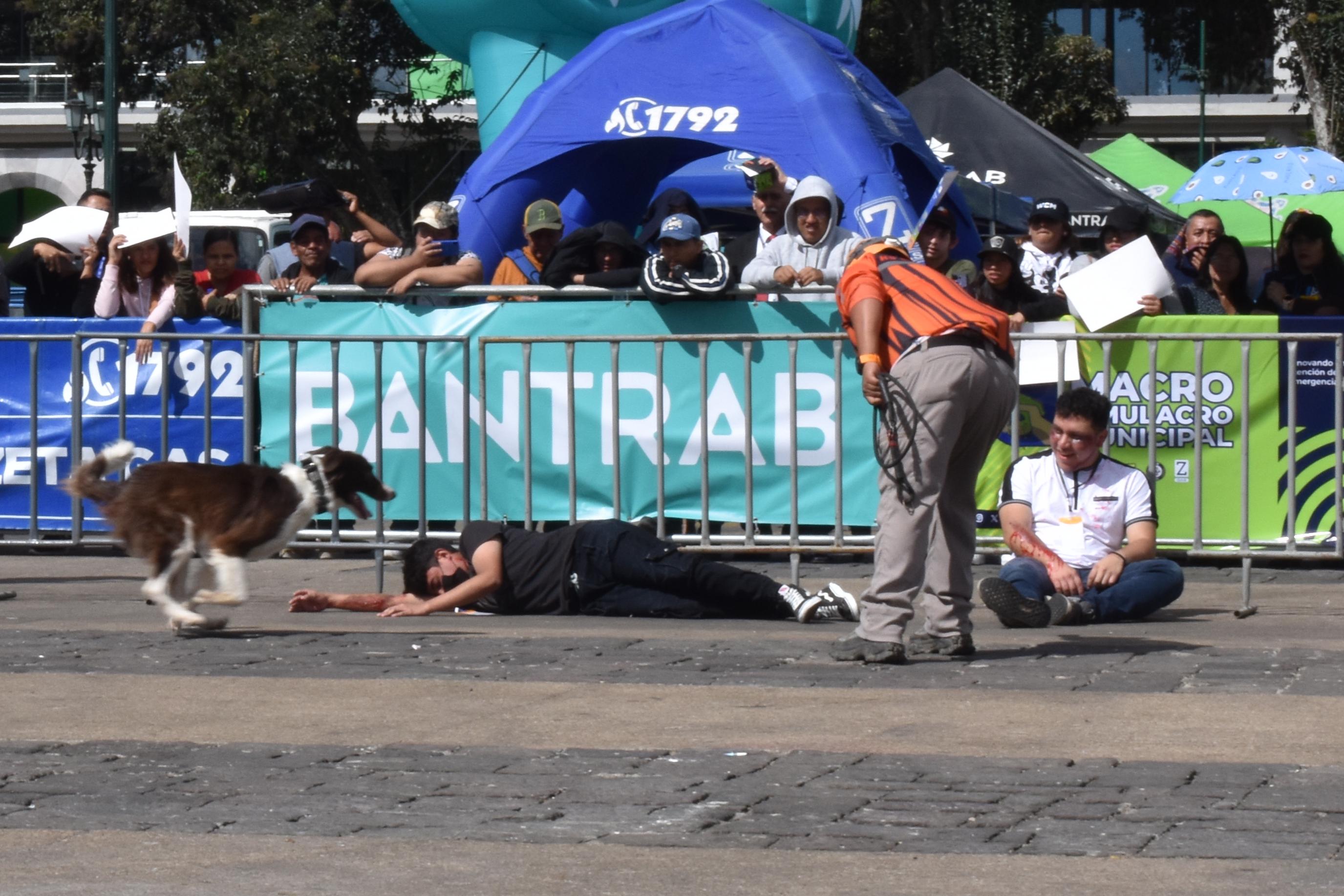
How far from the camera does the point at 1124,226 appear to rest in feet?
40.9

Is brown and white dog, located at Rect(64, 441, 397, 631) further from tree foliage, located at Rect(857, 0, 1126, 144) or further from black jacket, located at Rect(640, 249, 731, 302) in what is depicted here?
tree foliage, located at Rect(857, 0, 1126, 144)

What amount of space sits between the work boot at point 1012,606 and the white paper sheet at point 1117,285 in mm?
1924

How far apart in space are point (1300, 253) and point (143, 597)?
6.49 m

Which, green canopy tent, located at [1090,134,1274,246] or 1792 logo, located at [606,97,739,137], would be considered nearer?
1792 logo, located at [606,97,739,137]

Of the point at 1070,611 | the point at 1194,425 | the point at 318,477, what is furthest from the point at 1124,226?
the point at 318,477

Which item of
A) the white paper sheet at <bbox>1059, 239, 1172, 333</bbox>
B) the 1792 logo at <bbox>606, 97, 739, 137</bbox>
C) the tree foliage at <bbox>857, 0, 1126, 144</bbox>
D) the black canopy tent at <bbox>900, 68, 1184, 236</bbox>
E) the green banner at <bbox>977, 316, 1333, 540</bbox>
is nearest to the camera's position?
the green banner at <bbox>977, 316, 1333, 540</bbox>

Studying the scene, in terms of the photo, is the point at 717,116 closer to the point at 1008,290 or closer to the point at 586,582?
the point at 1008,290

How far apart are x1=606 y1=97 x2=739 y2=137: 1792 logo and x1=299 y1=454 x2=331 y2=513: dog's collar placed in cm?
600

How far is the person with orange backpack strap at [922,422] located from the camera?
287 inches

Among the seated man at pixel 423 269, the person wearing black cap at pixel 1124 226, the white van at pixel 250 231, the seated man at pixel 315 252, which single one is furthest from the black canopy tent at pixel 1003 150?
the white van at pixel 250 231

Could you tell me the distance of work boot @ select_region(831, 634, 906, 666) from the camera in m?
7.39

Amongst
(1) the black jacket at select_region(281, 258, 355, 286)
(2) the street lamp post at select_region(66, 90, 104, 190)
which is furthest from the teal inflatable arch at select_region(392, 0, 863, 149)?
(2) the street lamp post at select_region(66, 90, 104, 190)

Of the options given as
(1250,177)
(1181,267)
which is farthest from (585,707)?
(1250,177)

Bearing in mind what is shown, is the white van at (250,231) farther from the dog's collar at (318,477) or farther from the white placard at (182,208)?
the dog's collar at (318,477)
